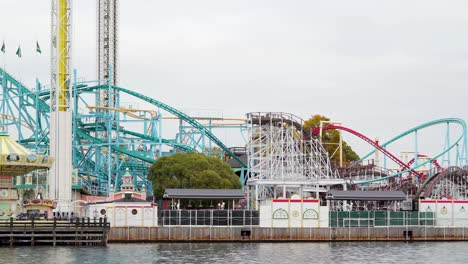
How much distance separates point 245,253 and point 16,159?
19.4m

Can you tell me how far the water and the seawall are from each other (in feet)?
6.99

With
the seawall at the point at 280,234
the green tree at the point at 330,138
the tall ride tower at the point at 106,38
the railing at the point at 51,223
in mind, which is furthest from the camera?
the tall ride tower at the point at 106,38

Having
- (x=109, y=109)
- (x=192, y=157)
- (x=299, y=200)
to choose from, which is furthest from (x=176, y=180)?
(x=299, y=200)

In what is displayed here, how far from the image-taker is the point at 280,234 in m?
74.5

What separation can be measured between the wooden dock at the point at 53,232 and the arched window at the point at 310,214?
16953 mm

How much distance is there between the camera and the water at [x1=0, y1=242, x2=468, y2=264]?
57062 millimetres

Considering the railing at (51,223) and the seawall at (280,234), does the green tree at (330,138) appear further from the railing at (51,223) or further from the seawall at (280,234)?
the railing at (51,223)

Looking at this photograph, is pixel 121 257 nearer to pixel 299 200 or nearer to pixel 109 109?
pixel 299 200

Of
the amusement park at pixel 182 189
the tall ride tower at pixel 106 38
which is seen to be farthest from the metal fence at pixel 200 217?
the tall ride tower at pixel 106 38

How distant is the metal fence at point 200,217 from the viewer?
242 feet

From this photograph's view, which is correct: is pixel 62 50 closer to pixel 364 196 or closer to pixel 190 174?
pixel 190 174

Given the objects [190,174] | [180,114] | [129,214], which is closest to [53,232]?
[129,214]

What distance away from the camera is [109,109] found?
10038cm

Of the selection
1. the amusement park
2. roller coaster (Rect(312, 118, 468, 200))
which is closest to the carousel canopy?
the amusement park
